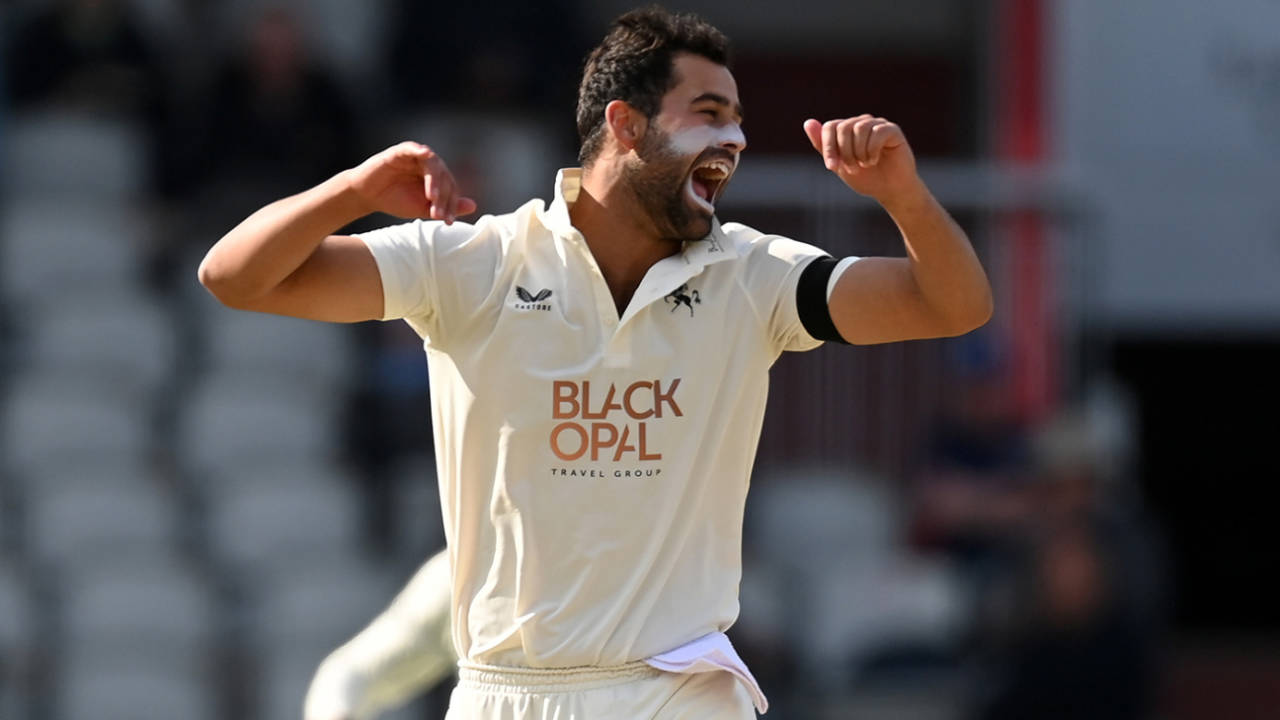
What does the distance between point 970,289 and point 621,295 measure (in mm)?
676

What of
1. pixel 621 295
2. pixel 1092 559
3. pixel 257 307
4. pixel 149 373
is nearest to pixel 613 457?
pixel 621 295

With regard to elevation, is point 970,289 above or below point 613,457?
above

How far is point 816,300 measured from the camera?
3.84 metres

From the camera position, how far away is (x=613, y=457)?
380 cm

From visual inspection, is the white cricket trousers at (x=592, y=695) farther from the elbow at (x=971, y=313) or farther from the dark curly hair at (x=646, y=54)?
the dark curly hair at (x=646, y=54)

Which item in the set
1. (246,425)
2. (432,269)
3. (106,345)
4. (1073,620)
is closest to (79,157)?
(106,345)

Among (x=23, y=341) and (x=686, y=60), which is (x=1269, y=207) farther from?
(x=686, y=60)

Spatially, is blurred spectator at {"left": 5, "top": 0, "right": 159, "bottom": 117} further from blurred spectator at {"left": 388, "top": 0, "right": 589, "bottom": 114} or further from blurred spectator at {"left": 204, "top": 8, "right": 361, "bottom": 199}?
blurred spectator at {"left": 388, "top": 0, "right": 589, "bottom": 114}

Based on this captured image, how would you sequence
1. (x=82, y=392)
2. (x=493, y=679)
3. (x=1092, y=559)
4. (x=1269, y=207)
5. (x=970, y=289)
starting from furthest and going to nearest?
1. (x=1269, y=207)
2. (x=82, y=392)
3. (x=1092, y=559)
4. (x=493, y=679)
5. (x=970, y=289)

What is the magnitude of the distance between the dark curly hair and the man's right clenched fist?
452 millimetres

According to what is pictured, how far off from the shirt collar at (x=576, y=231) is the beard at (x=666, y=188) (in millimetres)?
31

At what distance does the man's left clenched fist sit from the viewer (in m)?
→ 3.58

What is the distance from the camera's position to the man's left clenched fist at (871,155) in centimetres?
358

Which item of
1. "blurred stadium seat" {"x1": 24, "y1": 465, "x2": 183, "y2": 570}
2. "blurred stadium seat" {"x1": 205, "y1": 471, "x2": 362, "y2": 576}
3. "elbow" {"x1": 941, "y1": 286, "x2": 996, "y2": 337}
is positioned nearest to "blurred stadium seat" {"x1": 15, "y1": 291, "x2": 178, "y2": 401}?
"blurred stadium seat" {"x1": 24, "y1": 465, "x2": 183, "y2": 570}
